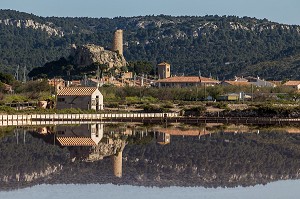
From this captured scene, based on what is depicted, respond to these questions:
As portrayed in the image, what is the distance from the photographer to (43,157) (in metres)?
33.3

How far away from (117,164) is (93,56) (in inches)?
3511

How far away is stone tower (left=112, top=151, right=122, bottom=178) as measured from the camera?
2803cm

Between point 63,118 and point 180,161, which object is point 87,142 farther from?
point 63,118

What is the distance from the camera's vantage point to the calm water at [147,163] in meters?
24.3

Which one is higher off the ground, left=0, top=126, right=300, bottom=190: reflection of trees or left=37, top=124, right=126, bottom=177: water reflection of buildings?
left=37, top=124, right=126, bottom=177: water reflection of buildings

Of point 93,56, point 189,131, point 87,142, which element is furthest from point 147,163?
point 93,56

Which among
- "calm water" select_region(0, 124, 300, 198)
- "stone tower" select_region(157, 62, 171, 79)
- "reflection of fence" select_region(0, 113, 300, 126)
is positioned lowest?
"calm water" select_region(0, 124, 300, 198)

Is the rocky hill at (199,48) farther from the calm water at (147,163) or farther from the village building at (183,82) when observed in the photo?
the calm water at (147,163)

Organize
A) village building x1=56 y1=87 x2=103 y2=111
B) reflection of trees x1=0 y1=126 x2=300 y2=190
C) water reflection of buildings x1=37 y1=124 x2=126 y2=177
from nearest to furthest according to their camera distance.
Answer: reflection of trees x1=0 y1=126 x2=300 y2=190
water reflection of buildings x1=37 y1=124 x2=126 y2=177
village building x1=56 y1=87 x2=103 y2=111

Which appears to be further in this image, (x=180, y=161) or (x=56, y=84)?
(x=56, y=84)

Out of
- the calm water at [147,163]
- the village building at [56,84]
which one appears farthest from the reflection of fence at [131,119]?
the village building at [56,84]

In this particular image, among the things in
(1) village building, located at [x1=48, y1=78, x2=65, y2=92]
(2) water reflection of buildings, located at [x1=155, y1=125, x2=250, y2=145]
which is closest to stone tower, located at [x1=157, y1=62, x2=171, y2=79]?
(1) village building, located at [x1=48, y1=78, x2=65, y2=92]

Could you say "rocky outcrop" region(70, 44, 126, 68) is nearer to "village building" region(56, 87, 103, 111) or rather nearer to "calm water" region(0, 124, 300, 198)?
"village building" region(56, 87, 103, 111)

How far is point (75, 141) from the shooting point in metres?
40.3
